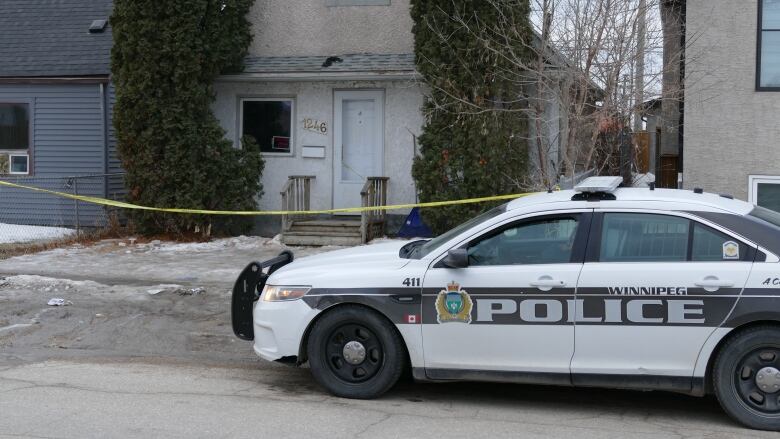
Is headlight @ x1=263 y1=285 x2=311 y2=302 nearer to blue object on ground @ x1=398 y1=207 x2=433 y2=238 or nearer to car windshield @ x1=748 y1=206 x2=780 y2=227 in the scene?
car windshield @ x1=748 y1=206 x2=780 y2=227

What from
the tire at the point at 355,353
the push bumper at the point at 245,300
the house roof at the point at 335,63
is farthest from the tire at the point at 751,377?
the house roof at the point at 335,63

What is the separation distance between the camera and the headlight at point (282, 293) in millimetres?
7137

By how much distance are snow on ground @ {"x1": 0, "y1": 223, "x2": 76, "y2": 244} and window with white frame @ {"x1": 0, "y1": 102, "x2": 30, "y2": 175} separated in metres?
1.33

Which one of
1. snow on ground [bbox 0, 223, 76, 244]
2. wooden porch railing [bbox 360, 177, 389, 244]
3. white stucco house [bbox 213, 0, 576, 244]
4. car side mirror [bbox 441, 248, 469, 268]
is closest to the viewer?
car side mirror [bbox 441, 248, 469, 268]

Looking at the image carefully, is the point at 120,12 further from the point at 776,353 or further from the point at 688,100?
the point at 776,353

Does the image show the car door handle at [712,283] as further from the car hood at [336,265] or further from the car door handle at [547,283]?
the car hood at [336,265]

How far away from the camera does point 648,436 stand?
245 inches

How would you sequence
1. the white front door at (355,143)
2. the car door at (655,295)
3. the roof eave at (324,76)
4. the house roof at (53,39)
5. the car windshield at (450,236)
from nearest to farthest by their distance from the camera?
the car door at (655,295) → the car windshield at (450,236) → the roof eave at (324,76) → the white front door at (355,143) → the house roof at (53,39)

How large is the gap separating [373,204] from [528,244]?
28.7ft

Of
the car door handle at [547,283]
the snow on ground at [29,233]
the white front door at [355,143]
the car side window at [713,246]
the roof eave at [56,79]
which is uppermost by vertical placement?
the roof eave at [56,79]

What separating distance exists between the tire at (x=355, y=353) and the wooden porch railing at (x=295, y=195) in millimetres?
8371

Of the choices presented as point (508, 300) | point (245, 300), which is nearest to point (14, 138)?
point (245, 300)

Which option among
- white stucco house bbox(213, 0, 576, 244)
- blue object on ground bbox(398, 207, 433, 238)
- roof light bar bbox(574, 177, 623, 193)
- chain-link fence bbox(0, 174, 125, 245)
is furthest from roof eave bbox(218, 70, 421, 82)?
roof light bar bbox(574, 177, 623, 193)

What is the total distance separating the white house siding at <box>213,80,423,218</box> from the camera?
51.9 ft
